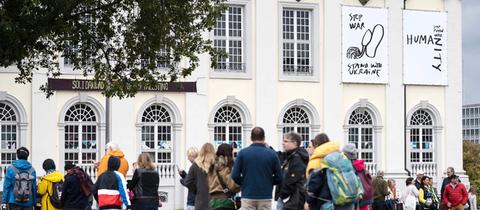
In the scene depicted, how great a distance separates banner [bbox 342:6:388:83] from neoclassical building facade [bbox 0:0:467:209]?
0.24 meters

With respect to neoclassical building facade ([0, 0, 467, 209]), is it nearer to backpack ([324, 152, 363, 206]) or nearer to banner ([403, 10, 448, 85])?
banner ([403, 10, 448, 85])

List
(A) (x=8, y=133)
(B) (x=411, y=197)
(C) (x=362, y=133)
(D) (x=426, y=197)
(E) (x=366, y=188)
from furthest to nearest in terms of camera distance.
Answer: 1. (C) (x=362, y=133)
2. (A) (x=8, y=133)
3. (B) (x=411, y=197)
4. (D) (x=426, y=197)
5. (E) (x=366, y=188)

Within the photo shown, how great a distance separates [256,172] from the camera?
18.9 metres

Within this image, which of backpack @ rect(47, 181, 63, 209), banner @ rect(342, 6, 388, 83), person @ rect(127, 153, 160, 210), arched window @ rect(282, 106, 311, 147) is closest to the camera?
person @ rect(127, 153, 160, 210)

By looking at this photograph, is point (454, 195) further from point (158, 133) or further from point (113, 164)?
point (158, 133)

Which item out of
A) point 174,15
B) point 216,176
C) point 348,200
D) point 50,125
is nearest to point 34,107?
point 50,125

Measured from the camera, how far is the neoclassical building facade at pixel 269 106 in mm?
40406

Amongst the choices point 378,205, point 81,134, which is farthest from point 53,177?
point 81,134

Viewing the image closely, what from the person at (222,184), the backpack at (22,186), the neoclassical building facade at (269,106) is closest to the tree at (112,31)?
the backpack at (22,186)

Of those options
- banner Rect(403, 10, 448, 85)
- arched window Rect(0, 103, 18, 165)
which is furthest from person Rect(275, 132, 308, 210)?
banner Rect(403, 10, 448, 85)

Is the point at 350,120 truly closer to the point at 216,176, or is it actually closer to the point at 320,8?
the point at 320,8

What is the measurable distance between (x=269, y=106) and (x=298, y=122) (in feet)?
5.11

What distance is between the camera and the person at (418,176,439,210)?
32.1m

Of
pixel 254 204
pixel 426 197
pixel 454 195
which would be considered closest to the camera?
pixel 254 204
